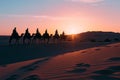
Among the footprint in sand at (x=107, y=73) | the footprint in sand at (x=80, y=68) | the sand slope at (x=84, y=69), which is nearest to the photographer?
the footprint in sand at (x=107, y=73)

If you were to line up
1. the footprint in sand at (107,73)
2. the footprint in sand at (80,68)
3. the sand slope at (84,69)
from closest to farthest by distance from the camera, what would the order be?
the footprint in sand at (107,73) < the sand slope at (84,69) < the footprint in sand at (80,68)

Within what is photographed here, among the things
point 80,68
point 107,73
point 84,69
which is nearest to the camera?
point 107,73

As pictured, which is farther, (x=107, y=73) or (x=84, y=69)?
(x=84, y=69)

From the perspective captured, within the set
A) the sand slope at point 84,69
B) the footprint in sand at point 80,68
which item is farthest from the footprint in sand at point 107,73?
the footprint in sand at point 80,68

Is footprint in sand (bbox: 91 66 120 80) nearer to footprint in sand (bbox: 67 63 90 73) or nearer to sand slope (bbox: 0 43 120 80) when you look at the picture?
sand slope (bbox: 0 43 120 80)

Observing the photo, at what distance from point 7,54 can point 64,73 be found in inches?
1249

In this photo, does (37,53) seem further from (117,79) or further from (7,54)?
(117,79)

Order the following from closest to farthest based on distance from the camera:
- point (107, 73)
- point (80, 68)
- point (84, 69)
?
1. point (107, 73)
2. point (84, 69)
3. point (80, 68)

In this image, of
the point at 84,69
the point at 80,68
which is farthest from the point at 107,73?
the point at 80,68

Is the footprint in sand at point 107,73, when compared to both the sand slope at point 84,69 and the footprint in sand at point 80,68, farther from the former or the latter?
the footprint in sand at point 80,68

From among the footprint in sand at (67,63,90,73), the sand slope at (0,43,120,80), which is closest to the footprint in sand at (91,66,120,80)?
the sand slope at (0,43,120,80)

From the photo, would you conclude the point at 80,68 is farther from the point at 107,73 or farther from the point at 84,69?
the point at 107,73

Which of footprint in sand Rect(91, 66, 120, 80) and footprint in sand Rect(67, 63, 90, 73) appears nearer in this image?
footprint in sand Rect(91, 66, 120, 80)

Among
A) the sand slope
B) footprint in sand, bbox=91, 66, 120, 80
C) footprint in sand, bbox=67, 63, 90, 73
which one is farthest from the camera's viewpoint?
footprint in sand, bbox=67, 63, 90, 73
